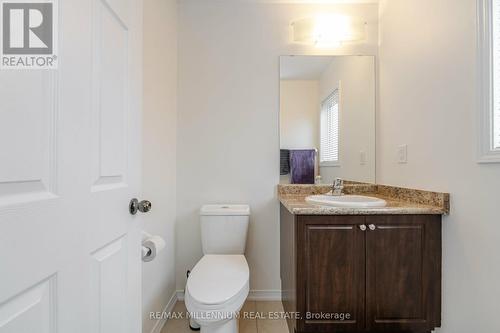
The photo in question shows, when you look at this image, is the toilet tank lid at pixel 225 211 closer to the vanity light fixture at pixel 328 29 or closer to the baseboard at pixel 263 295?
the baseboard at pixel 263 295

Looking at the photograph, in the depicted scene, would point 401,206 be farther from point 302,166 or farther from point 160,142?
point 160,142

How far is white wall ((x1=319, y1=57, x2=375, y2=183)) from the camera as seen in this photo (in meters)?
2.11

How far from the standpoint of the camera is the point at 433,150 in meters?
1.45

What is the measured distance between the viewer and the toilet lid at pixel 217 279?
4.30 ft

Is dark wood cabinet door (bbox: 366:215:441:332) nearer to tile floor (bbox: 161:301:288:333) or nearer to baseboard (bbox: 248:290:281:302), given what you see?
tile floor (bbox: 161:301:288:333)

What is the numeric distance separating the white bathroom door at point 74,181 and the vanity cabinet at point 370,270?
0.87m

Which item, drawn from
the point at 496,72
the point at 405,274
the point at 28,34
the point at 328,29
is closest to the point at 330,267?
the point at 405,274

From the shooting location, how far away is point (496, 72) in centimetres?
112

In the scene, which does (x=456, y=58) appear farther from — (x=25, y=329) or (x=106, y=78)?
(x=25, y=329)

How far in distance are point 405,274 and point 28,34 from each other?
5.84ft

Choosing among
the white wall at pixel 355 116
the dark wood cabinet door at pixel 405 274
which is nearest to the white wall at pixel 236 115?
the white wall at pixel 355 116

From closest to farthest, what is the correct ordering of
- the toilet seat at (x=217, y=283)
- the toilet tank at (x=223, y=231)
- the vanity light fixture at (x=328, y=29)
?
the toilet seat at (x=217, y=283) < the toilet tank at (x=223, y=231) < the vanity light fixture at (x=328, y=29)

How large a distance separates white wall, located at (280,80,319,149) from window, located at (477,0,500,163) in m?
1.08

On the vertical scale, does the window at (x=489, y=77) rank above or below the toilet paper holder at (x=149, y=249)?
above
